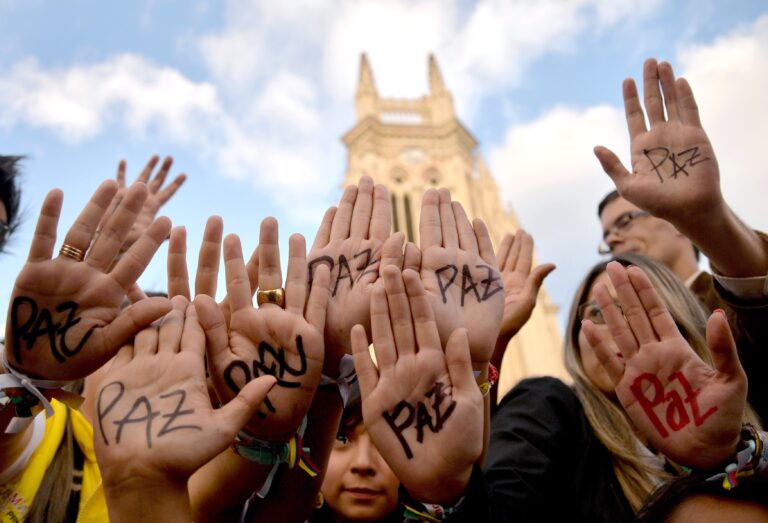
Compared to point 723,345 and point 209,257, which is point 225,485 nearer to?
point 209,257

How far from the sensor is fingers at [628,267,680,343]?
1.50 m

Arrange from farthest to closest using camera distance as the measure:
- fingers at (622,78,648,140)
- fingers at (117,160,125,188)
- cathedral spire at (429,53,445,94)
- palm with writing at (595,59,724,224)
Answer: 1. cathedral spire at (429,53,445,94)
2. fingers at (117,160,125,188)
3. fingers at (622,78,648,140)
4. palm with writing at (595,59,724,224)

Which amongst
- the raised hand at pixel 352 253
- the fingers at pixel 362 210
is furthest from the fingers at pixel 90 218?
the fingers at pixel 362 210

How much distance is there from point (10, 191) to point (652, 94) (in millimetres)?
2678

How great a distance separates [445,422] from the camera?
131 cm

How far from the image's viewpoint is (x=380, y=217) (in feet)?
5.89

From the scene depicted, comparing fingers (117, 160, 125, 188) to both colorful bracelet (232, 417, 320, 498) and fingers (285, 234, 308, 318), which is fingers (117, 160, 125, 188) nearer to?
fingers (285, 234, 308, 318)

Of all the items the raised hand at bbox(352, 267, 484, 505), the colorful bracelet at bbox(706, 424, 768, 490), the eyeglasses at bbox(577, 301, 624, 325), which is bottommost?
the colorful bracelet at bbox(706, 424, 768, 490)

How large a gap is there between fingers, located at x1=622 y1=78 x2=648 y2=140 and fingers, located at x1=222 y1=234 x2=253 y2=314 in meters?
1.51

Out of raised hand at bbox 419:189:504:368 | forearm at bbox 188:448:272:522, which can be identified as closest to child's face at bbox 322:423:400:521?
forearm at bbox 188:448:272:522

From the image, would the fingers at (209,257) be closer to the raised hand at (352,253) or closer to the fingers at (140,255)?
the fingers at (140,255)

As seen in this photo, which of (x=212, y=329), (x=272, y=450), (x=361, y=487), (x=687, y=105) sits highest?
(x=687, y=105)

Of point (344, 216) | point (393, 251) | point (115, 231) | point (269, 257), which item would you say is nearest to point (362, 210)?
point (344, 216)

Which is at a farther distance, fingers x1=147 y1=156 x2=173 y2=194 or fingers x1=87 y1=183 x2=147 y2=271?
fingers x1=147 y1=156 x2=173 y2=194
